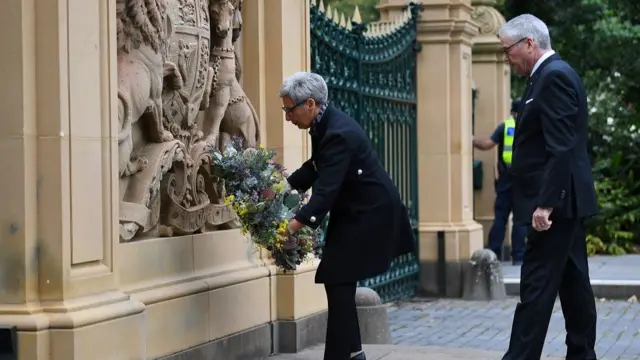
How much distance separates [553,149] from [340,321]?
1.39 meters

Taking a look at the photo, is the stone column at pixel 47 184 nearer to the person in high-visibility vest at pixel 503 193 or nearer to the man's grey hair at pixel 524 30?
the man's grey hair at pixel 524 30

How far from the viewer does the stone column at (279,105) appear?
7.98 meters

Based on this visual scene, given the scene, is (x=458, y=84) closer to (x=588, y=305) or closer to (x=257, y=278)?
(x=257, y=278)

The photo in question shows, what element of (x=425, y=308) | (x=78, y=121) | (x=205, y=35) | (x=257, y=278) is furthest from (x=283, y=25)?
(x=425, y=308)

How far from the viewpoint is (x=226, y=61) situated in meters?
7.56

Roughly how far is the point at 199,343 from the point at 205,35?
1.76m

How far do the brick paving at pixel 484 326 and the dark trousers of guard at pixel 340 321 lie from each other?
234 centimetres

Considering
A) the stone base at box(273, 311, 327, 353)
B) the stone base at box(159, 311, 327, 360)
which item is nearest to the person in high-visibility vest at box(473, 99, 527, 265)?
the stone base at box(159, 311, 327, 360)

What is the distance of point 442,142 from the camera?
484 inches

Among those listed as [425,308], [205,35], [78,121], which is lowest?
[425,308]

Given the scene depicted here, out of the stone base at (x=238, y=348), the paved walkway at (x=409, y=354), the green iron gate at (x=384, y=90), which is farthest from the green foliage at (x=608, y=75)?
the stone base at (x=238, y=348)

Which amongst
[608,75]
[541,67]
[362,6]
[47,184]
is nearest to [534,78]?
[541,67]

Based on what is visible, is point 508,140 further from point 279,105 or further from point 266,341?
point 266,341

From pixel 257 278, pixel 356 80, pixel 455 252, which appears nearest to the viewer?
pixel 257 278
